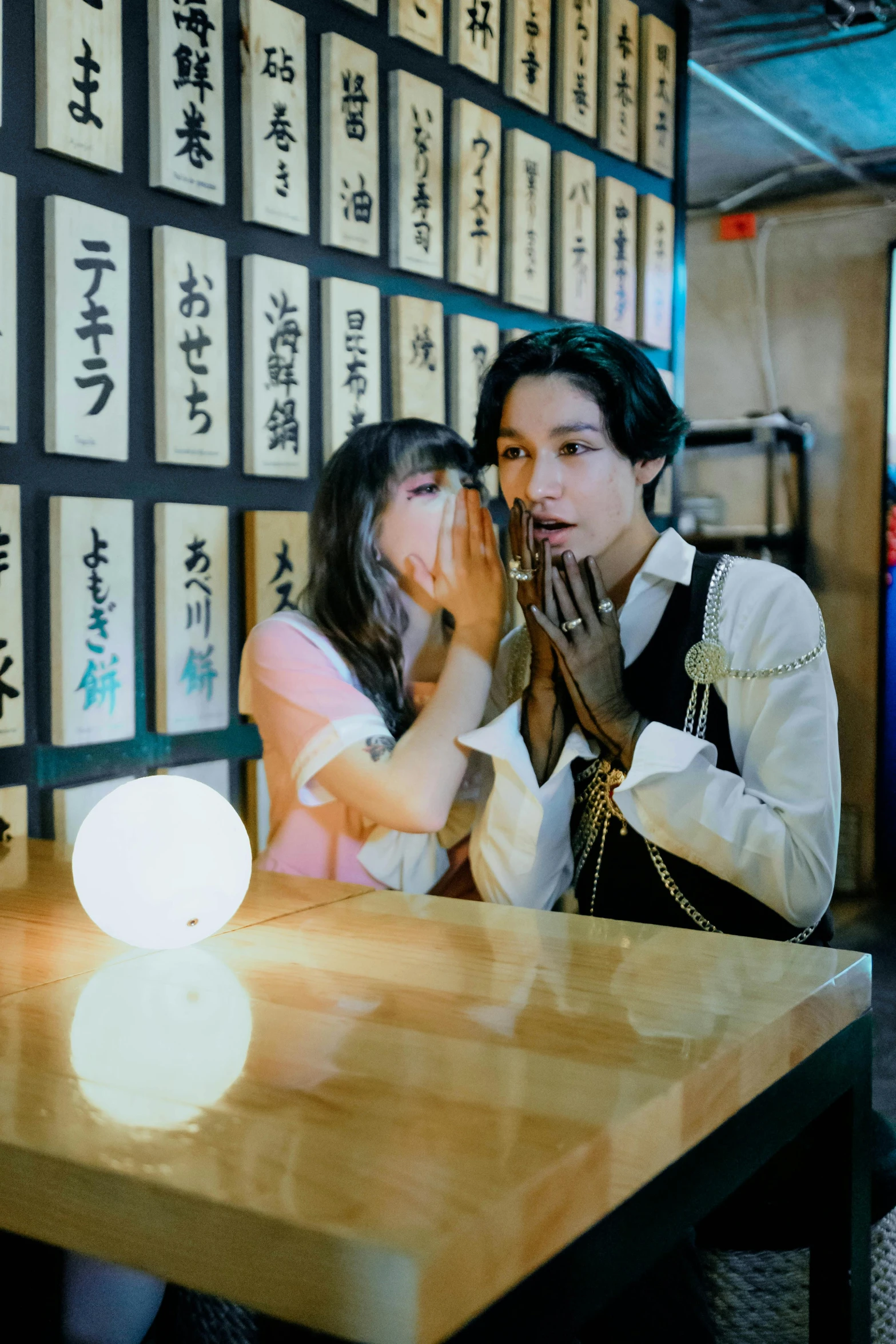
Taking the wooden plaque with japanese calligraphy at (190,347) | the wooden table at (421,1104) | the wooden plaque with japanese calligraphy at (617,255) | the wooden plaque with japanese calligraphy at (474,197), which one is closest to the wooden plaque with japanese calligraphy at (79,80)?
the wooden plaque with japanese calligraphy at (190,347)

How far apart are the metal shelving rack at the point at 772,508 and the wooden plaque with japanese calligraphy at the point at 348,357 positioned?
2.90m

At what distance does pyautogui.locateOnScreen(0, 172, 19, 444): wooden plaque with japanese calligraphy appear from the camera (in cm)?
157

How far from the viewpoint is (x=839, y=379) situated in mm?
4957

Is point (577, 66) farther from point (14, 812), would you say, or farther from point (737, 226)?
point (737, 226)

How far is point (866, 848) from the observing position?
16.4 ft

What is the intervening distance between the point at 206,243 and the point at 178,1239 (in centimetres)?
154

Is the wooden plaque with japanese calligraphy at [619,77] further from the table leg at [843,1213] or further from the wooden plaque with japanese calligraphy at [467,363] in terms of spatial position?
the table leg at [843,1213]

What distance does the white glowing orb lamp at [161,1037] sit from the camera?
78cm

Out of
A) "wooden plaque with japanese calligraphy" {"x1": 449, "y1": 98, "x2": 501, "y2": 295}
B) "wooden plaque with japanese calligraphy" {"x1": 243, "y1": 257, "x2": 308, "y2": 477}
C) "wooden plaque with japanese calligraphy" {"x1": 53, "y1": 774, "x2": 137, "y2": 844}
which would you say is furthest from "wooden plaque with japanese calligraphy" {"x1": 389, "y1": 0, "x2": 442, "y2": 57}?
"wooden plaque with japanese calligraphy" {"x1": 53, "y1": 774, "x2": 137, "y2": 844}

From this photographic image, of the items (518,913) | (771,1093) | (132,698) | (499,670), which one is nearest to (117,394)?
(132,698)

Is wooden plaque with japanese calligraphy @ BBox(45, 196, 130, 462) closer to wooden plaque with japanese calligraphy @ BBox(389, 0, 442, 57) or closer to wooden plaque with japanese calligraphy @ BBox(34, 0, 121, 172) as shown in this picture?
wooden plaque with japanese calligraphy @ BBox(34, 0, 121, 172)

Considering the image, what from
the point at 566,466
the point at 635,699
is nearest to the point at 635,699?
the point at 635,699

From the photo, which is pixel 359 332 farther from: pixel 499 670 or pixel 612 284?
pixel 612 284

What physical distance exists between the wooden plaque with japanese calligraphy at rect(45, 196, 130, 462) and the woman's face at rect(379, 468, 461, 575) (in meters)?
0.40
